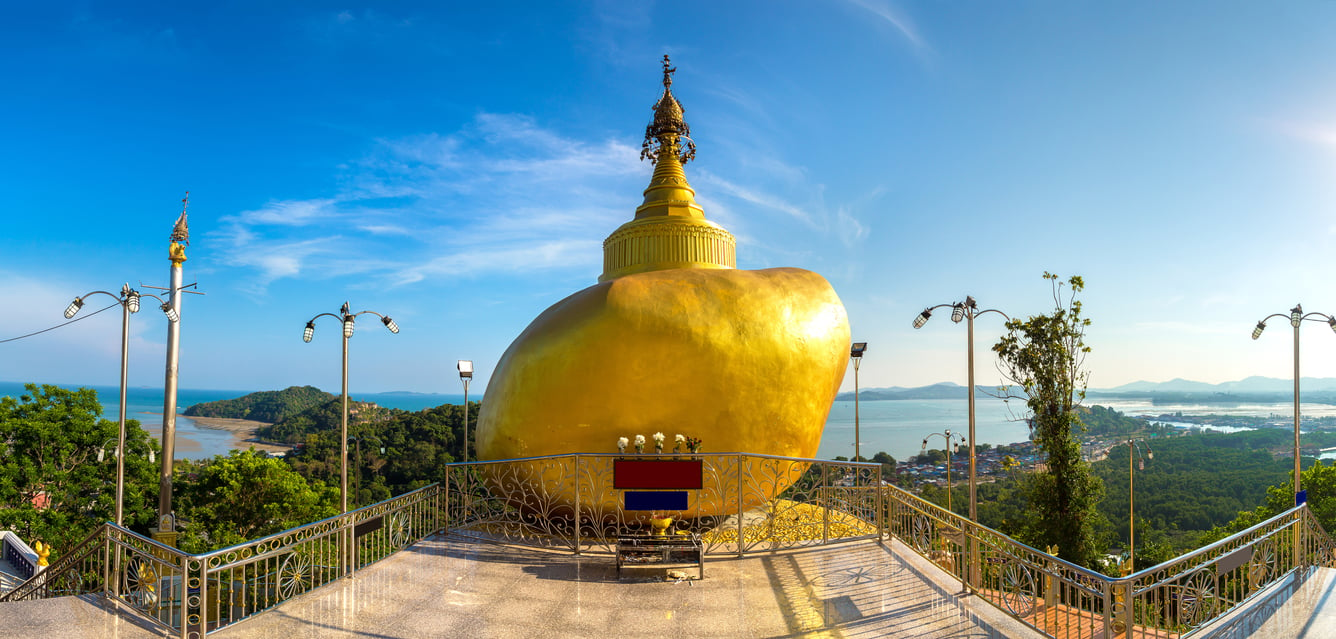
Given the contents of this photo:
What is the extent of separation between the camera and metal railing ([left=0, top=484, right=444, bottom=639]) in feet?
20.7

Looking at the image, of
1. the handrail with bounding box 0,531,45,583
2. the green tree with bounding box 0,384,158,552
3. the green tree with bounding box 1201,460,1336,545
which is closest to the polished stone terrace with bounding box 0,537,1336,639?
the handrail with bounding box 0,531,45,583

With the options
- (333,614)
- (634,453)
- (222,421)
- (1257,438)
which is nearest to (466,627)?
(333,614)

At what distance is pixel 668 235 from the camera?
14.2 metres

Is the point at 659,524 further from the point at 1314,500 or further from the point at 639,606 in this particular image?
the point at 1314,500

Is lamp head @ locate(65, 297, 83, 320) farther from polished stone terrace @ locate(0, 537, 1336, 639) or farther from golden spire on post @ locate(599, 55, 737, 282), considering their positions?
golden spire on post @ locate(599, 55, 737, 282)

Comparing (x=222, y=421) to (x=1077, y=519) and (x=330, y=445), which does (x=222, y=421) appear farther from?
(x=1077, y=519)

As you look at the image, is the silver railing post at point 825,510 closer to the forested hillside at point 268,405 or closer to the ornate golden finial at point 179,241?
the ornate golden finial at point 179,241

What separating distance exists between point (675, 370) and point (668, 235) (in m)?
4.46

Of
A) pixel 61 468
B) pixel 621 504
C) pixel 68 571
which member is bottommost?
pixel 61 468

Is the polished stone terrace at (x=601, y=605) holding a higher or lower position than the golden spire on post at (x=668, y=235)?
lower

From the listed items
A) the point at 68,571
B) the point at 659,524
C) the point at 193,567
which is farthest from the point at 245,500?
the point at 193,567

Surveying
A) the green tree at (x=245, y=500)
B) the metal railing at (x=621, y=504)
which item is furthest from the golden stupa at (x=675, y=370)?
the green tree at (x=245, y=500)

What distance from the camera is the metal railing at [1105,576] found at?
5781 mm

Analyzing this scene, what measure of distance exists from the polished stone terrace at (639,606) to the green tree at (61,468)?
787 inches
